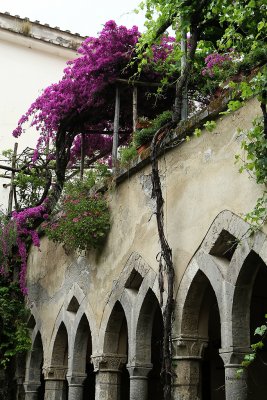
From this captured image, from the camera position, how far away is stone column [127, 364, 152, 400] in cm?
727

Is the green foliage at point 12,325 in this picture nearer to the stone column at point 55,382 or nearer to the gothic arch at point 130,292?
the stone column at point 55,382

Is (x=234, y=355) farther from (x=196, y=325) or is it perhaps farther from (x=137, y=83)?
(x=137, y=83)

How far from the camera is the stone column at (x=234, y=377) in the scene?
5.77m

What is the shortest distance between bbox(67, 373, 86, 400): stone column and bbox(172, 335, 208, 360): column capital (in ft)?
8.96

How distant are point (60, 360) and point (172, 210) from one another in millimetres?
3659

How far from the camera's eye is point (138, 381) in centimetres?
730

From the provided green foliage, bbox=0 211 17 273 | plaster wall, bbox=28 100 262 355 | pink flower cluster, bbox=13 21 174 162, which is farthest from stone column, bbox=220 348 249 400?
green foliage, bbox=0 211 17 273

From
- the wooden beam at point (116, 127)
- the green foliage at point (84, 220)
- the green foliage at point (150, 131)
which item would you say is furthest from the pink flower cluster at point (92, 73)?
the green foliage at point (150, 131)

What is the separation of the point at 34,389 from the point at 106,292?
2.98 metres

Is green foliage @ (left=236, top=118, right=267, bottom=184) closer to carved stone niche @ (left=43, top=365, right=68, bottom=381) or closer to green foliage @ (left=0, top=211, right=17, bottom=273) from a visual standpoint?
carved stone niche @ (left=43, top=365, right=68, bottom=381)

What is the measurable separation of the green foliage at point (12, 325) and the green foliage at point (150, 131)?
13.0ft

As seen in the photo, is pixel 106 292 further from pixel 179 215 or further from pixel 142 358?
pixel 179 215

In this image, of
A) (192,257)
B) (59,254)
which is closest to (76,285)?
(59,254)

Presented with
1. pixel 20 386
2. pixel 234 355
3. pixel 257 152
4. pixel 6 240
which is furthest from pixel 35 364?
pixel 257 152
